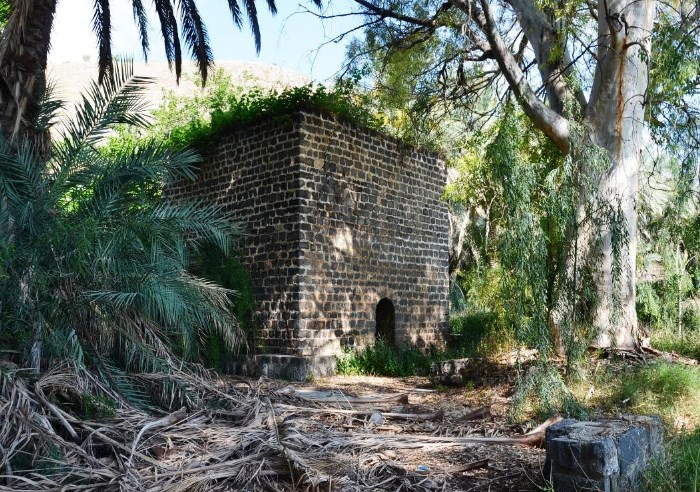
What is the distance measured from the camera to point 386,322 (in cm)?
1312

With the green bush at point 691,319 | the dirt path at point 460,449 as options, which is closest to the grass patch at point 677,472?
the dirt path at point 460,449

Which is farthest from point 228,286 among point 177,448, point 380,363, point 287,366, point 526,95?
point 177,448

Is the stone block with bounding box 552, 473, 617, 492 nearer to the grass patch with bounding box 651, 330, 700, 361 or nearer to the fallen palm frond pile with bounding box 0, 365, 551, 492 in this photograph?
the fallen palm frond pile with bounding box 0, 365, 551, 492

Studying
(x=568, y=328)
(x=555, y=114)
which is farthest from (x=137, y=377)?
(x=555, y=114)

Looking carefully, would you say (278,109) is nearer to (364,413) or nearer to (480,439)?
(364,413)

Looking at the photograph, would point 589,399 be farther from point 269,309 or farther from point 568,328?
point 269,309

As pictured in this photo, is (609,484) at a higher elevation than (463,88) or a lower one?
lower

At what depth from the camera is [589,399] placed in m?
7.38

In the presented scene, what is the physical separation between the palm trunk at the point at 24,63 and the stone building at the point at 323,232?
4326 mm

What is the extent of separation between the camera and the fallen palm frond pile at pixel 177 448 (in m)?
3.86

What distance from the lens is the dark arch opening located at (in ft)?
42.5

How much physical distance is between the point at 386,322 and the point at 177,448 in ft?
29.2

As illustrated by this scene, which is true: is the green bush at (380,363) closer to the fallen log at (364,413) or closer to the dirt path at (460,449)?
the dirt path at (460,449)

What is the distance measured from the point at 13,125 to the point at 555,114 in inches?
280
